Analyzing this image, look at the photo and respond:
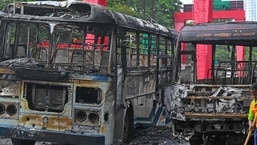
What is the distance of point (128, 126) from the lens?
962cm

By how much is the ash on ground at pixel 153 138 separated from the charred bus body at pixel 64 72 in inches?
52.8

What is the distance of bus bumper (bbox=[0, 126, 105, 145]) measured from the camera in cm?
773

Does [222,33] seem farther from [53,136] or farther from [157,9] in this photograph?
[157,9]

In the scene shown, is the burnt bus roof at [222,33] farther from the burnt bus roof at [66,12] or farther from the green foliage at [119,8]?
the green foliage at [119,8]

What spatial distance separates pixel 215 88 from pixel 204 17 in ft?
57.7

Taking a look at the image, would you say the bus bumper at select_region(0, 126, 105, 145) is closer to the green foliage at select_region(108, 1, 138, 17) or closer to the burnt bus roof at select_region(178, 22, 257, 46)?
the burnt bus roof at select_region(178, 22, 257, 46)

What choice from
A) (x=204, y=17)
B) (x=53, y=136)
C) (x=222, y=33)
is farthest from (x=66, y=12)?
(x=204, y=17)

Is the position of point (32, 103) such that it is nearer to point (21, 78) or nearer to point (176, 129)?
point (21, 78)

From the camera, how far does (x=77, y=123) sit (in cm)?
784

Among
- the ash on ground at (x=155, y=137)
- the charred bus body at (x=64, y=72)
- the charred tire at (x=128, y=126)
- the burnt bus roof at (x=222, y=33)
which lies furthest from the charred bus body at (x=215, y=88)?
the ash on ground at (x=155, y=137)

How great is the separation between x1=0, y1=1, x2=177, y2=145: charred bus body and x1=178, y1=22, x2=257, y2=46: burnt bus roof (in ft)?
3.52

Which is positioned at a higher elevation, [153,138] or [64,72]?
[64,72]

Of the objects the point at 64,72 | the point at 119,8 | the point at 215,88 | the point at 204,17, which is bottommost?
the point at 215,88

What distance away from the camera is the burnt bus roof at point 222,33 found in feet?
27.5
